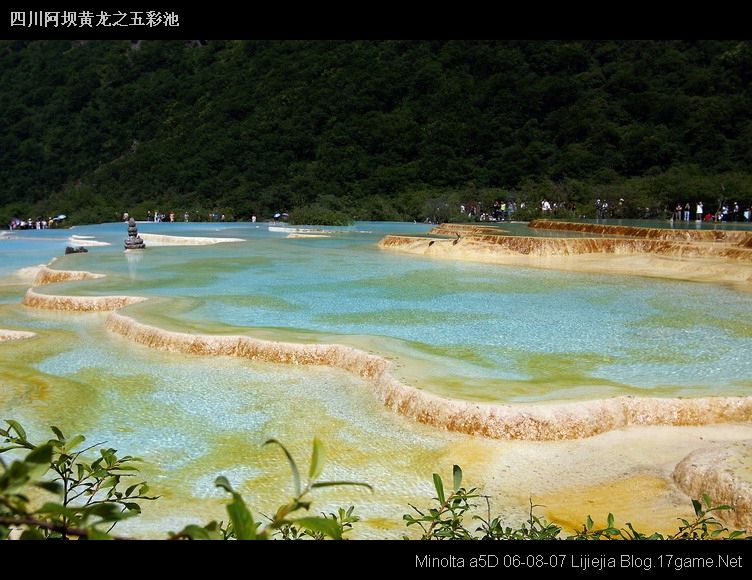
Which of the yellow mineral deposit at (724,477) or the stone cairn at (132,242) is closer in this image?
the yellow mineral deposit at (724,477)

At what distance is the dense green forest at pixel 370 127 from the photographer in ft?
111

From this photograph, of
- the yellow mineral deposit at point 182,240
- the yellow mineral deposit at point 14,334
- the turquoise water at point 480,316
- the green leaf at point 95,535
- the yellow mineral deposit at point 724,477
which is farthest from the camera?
the yellow mineral deposit at point 182,240

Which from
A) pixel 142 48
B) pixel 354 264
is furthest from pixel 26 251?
pixel 142 48

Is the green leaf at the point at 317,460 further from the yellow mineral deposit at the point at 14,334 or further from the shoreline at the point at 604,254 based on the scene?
the shoreline at the point at 604,254

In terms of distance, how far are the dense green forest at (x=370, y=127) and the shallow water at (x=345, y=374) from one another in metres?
17.6

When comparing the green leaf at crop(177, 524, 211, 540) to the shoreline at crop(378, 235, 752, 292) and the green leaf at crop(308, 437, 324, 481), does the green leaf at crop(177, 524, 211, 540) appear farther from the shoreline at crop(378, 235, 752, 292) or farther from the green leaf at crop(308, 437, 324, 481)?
the shoreline at crop(378, 235, 752, 292)

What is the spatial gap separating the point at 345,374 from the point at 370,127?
124 feet

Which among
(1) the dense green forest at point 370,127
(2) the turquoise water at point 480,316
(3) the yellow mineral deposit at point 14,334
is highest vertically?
(1) the dense green forest at point 370,127

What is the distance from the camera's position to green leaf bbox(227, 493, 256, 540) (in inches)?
36.6

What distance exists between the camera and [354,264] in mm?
15062

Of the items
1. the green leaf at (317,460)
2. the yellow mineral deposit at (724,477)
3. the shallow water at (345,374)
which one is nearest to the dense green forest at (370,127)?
the shallow water at (345,374)

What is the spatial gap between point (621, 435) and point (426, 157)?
118 ft

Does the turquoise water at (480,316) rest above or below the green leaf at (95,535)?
below
